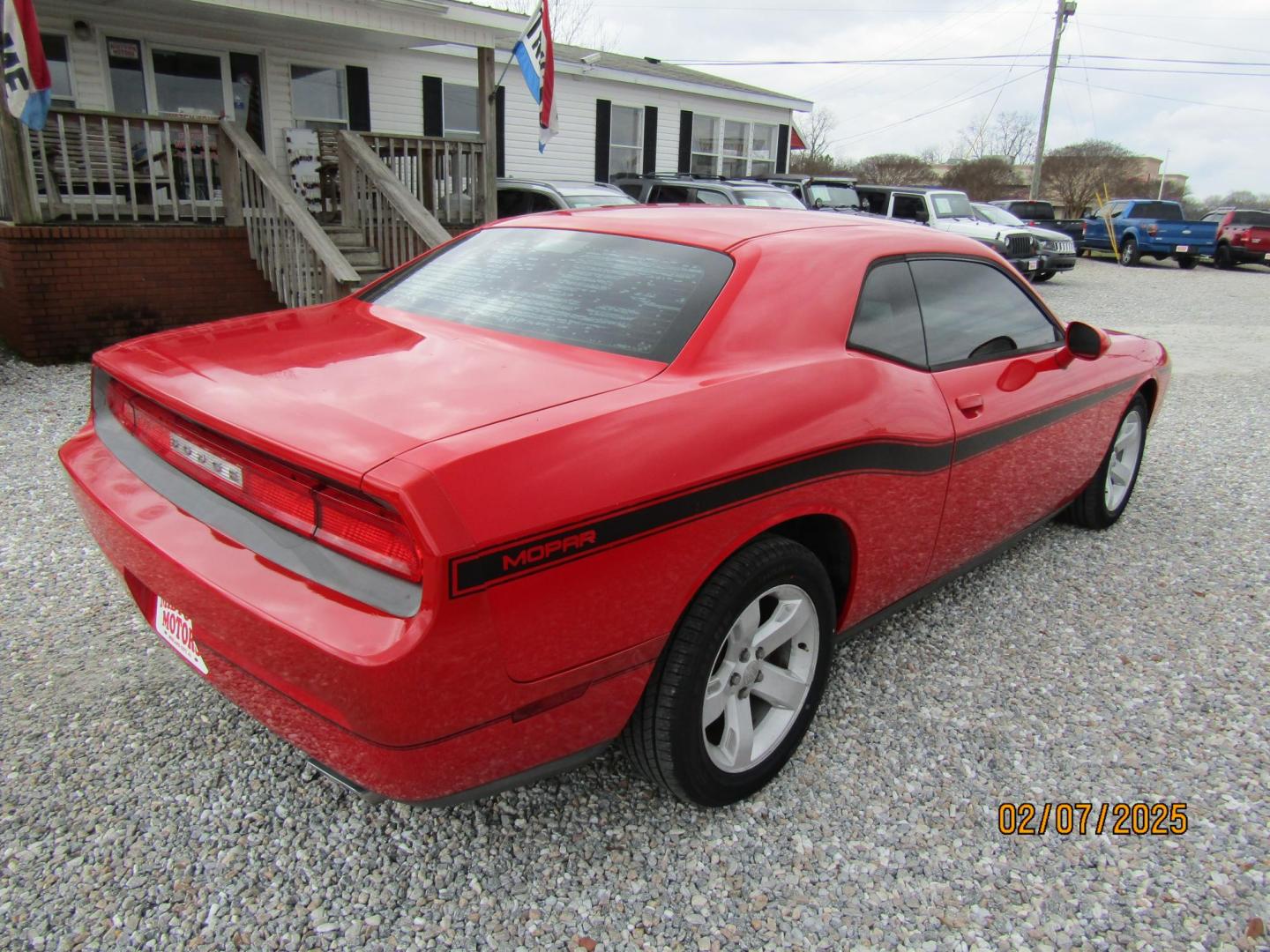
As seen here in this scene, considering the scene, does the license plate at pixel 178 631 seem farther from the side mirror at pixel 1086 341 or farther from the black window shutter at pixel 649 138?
the black window shutter at pixel 649 138

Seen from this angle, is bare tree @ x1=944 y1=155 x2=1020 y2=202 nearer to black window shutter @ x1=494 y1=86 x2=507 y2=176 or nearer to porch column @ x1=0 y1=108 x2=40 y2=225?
black window shutter @ x1=494 y1=86 x2=507 y2=176

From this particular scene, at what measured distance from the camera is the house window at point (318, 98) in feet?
39.2

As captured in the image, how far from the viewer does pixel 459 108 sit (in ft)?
47.6

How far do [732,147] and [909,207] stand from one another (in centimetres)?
552

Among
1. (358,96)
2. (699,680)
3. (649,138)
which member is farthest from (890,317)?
(649,138)

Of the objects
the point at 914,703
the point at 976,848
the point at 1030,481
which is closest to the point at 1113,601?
the point at 1030,481

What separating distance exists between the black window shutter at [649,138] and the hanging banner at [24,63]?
12918 mm

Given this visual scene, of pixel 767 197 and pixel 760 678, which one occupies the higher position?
pixel 767 197

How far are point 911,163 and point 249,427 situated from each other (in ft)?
139

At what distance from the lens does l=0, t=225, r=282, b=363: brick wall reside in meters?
7.26

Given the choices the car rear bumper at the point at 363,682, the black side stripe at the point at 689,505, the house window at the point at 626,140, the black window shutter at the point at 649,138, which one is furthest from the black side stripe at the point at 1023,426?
the black window shutter at the point at 649,138

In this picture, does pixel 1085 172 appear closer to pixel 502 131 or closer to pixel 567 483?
pixel 502 131

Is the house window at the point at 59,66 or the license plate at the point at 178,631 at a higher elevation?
the house window at the point at 59,66
